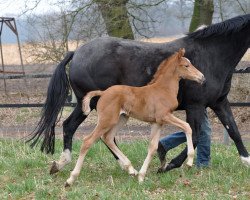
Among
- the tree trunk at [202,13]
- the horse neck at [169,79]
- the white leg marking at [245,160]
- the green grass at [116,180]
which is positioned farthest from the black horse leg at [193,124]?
the tree trunk at [202,13]

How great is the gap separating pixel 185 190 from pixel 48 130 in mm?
2219

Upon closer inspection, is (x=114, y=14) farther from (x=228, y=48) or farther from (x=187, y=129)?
(x=187, y=129)

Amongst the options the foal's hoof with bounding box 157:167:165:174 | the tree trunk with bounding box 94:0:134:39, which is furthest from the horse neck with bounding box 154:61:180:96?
the tree trunk with bounding box 94:0:134:39

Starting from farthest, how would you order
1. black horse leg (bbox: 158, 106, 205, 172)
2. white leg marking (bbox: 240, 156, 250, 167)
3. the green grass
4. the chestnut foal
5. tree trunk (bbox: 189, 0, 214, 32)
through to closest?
tree trunk (bbox: 189, 0, 214, 32) → white leg marking (bbox: 240, 156, 250, 167) → black horse leg (bbox: 158, 106, 205, 172) → the chestnut foal → the green grass

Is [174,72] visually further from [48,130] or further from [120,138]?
[120,138]

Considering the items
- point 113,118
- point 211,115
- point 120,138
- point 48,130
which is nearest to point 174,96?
point 113,118

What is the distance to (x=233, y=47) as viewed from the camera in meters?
6.41

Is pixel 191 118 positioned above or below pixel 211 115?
above

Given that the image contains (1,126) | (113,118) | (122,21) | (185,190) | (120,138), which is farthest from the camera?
(122,21)

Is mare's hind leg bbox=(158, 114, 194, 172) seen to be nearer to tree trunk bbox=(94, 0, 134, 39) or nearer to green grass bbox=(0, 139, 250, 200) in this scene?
green grass bbox=(0, 139, 250, 200)

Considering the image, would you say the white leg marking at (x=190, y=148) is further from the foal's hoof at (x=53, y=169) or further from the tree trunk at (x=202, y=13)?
the tree trunk at (x=202, y=13)

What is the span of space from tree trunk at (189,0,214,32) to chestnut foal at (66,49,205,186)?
26.2 ft

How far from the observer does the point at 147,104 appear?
572 centimetres

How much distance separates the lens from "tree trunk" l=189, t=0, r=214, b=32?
13.7 metres
